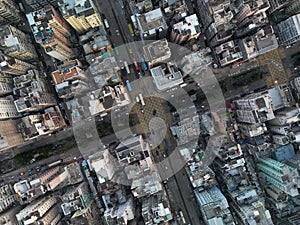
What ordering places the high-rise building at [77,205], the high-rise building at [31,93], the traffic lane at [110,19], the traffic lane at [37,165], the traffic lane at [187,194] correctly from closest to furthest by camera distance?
the high-rise building at [31,93] → the high-rise building at [77,205] → the traffic lane at [110,19] → the traffic lane at [187,194] → the traffic lane at [37,165]

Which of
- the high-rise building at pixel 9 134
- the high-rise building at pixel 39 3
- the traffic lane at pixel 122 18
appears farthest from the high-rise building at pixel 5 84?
the traffic lane at pixel 122 18

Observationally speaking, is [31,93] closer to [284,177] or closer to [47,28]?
[47,28]

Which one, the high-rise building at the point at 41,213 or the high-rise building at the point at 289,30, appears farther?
the high-rise building at the point at 289,30

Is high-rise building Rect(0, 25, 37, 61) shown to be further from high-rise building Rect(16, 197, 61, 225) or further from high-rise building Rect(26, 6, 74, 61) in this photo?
high-rise building Rect(16, 197, 61, 225)

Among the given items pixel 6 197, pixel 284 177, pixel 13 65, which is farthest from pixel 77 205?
pixel 284 177

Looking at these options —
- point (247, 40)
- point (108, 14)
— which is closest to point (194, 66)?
point (247, 40)

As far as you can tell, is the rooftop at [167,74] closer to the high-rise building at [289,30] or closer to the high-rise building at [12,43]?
the high-rise building at [289,30]

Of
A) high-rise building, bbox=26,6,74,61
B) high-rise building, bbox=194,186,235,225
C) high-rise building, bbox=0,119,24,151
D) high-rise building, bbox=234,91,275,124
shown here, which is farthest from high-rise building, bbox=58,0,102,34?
high-rise building, bbox=194,186,235,225
